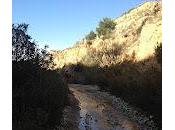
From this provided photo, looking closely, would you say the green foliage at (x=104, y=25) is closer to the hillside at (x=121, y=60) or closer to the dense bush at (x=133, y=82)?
the hillside at (x=121, y=60)

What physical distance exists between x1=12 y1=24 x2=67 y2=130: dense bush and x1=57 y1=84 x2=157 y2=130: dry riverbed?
0.62 meters

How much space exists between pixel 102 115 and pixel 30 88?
126 inches

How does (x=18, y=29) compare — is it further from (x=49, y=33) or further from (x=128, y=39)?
(x=128, y=39)

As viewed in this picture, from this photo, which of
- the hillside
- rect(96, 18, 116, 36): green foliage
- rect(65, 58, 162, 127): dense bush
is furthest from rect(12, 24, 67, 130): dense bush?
rect(96, 18, 116, 36): green foliage

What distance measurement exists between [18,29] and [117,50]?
1175 centimetres

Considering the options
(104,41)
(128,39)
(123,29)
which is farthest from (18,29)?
(123,29)

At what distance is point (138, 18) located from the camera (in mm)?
21234

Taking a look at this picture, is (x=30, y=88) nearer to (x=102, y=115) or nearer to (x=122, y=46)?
(x=102, y=115)

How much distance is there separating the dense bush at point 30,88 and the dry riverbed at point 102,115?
0.62 meters

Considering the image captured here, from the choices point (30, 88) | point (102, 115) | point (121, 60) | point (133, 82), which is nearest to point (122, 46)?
point (121, 60)

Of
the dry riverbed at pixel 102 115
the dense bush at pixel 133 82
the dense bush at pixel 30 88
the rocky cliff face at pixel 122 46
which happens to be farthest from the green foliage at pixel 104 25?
the dense bush at pixel 30 88

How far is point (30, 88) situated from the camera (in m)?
6.29
